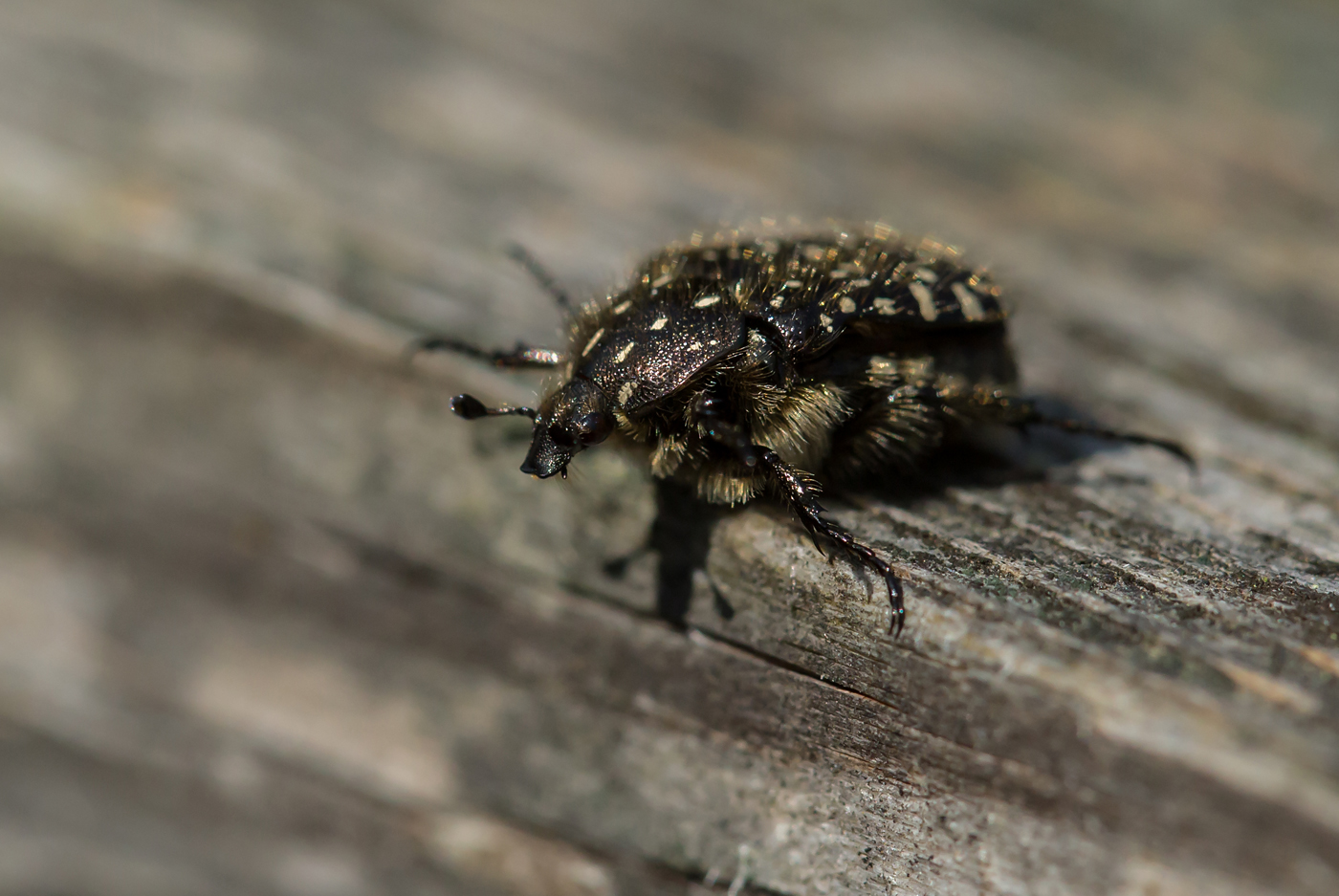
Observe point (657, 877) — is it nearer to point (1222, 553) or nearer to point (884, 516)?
point (884, 516)

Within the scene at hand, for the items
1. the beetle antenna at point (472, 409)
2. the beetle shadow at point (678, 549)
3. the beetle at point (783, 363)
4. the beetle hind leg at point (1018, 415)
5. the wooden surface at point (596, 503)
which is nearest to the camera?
the wooden surface at point (596, 503)

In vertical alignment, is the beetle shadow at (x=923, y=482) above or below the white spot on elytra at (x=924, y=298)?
below

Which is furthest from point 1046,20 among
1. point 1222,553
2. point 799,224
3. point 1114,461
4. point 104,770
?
point 104,770

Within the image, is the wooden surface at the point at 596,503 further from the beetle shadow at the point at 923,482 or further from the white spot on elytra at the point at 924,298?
the white spot on elytra at the point at 924,298

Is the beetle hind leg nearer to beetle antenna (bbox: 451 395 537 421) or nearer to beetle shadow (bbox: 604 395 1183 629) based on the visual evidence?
beetle shadow (bbox: 604 395 1183 629)

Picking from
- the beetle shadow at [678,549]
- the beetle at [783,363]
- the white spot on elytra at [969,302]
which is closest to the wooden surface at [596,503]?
the beetle shadow at [678,549]

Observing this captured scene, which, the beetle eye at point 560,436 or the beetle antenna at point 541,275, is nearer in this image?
the beetle eye at point 560,436

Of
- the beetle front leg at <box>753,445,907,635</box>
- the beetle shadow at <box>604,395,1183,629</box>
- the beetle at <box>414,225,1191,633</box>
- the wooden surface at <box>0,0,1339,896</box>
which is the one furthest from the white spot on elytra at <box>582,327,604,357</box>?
the beetle front leg at <box>753,445,907,635</box>

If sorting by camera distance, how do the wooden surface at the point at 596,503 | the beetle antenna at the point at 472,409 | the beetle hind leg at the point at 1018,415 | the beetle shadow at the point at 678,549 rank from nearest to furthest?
the wooden surface at the point at 596,503, the beetle shadow at the point at 678,549, the beetle antenna at the point at 472,409, the beetle hind leg at the point at 1018,415
